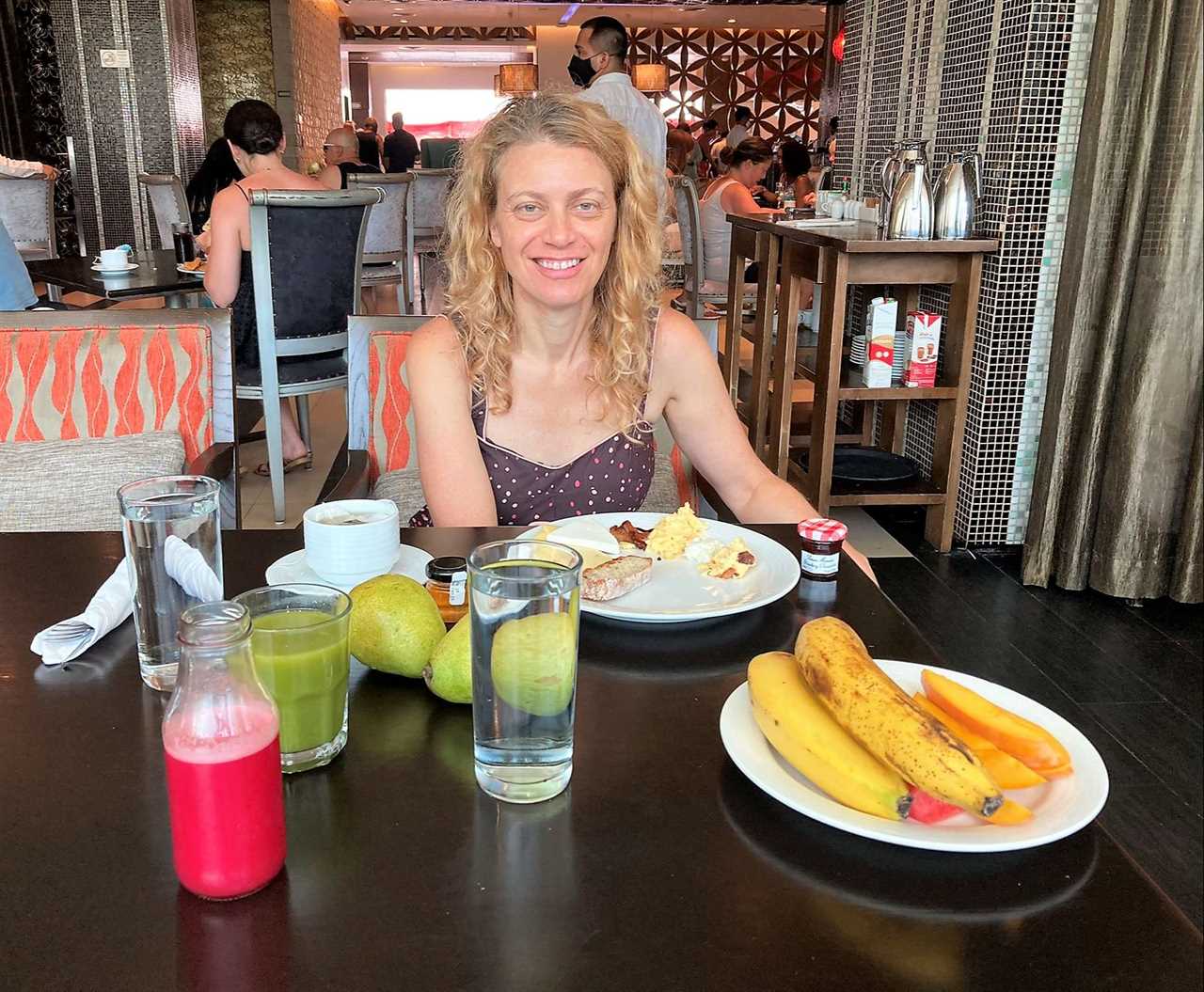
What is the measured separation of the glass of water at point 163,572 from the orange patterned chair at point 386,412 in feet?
4.02

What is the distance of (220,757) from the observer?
650 millimetres

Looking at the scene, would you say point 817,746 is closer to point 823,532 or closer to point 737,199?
point 823,532

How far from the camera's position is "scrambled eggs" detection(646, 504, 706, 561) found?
4.27 ft

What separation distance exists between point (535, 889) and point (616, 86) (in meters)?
5.02

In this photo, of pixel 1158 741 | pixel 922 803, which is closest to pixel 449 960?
pixel 922 803

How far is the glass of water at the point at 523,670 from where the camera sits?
757 millimetres

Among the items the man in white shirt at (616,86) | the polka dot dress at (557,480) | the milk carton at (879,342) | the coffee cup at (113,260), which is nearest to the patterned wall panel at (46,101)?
the coffee cup at (113,260)

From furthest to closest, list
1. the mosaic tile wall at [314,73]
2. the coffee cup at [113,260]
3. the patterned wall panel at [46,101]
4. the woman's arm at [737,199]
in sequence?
the mosaic tile wall at [314,73] → the patterned wall panel at [46,101] → the woman's arm at [737,199] → the coffee cup at [113,260]

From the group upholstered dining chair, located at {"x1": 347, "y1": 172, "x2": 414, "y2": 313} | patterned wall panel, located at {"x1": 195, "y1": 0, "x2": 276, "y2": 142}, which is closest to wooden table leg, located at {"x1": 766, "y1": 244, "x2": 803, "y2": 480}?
upholstered dining chair, located at {"x1": 347, "y1": 172, "x2": 414, "y2": 313}

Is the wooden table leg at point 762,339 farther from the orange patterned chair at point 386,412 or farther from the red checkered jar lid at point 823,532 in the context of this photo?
the red checkered jar lid at point 823,532

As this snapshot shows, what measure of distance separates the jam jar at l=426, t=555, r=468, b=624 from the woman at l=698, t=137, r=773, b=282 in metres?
5.37

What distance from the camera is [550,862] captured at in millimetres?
729

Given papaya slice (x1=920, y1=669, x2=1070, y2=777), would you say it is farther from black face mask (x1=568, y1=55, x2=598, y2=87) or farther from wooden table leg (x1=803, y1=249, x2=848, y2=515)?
black face mask (x1=568, y1=55, x2=598, y2=87)

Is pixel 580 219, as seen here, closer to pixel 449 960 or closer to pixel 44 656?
pixel 44 656
